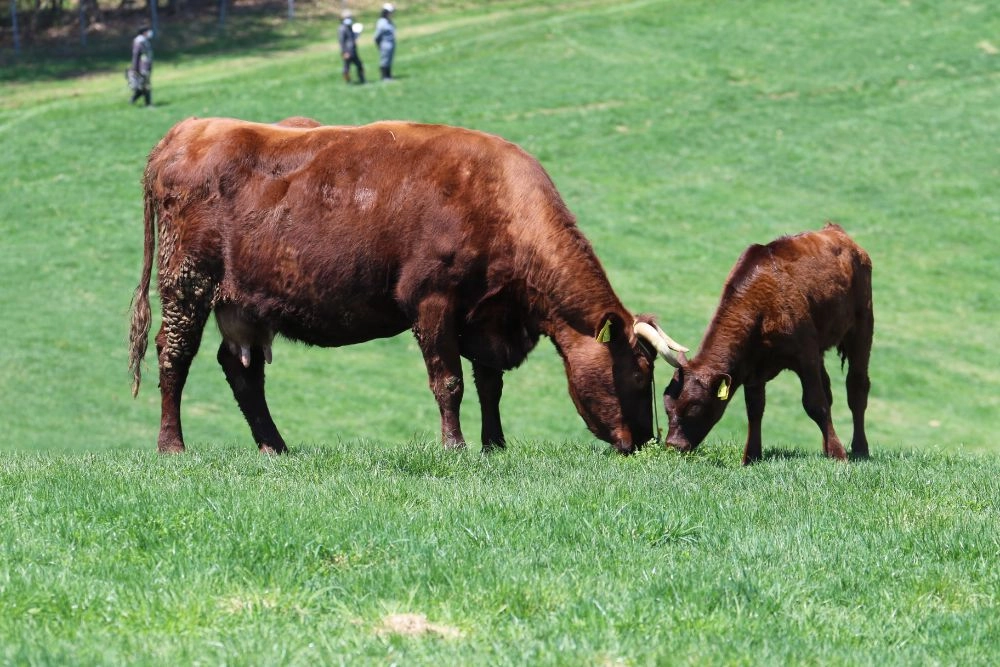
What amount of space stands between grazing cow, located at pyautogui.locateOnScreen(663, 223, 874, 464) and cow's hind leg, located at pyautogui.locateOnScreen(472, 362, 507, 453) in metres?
1.52

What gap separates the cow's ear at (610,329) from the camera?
1147 cm

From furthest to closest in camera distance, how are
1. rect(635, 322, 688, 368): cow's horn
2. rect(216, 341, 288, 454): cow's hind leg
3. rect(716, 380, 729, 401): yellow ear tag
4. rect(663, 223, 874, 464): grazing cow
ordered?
1. rect(216, 341, 288, 454): cow's hind leg
2. rect(663, 223, 874, 464): grazing cow
3. rect(716, 380, 729, 401): yellow ear tag
4. rect(635, 322, 688, 368): cow's horn

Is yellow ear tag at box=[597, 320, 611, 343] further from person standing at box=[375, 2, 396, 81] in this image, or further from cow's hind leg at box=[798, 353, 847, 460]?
person standing at box=[375, 2, 396, 81]

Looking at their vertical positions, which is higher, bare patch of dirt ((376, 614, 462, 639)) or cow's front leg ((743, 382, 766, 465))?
bare patch of dirt ((376, 614, 462, 639))

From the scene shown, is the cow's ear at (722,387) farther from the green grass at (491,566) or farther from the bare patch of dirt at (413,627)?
the bare patch of dirt at (413,627)

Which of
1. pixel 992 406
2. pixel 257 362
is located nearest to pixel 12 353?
pixel 257 362

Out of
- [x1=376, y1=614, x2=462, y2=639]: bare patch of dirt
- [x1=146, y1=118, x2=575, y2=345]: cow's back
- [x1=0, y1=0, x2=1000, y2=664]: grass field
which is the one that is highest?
[x1=146, y1=118, x2=575, y2=345]: cow's back

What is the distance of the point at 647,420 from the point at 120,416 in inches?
499

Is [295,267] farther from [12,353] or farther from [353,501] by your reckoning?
[12,353]

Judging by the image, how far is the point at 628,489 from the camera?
9312mm

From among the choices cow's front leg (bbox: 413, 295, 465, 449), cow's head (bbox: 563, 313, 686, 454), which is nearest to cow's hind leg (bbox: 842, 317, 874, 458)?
cow's head (bbox: 563, 313, 686, 454)

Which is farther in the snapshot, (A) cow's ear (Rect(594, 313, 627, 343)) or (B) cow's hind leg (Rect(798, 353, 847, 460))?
(B) cow's hind leg (Rect(798, 353, 847, 460))

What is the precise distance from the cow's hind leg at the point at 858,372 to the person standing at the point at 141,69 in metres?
27.9

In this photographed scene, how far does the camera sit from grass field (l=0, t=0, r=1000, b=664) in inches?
263
